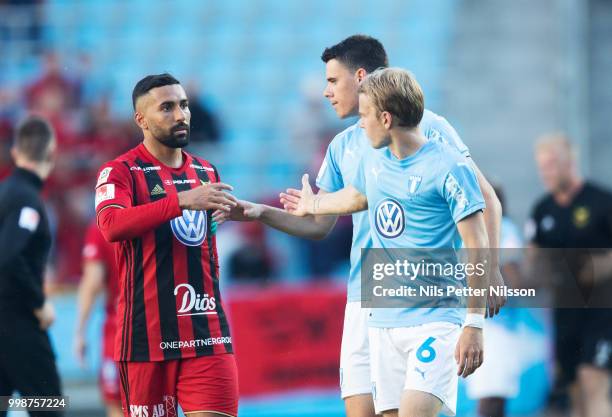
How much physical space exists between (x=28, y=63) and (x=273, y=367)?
6.65 metres

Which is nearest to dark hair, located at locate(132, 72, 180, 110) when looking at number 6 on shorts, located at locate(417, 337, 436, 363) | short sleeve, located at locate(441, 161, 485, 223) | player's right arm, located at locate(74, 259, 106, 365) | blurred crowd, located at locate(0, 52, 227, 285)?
short sleeve, located at locate(441, 161, 485, 223)

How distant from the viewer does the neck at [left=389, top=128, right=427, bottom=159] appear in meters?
5.50

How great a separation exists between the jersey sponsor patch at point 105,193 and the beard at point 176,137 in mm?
385

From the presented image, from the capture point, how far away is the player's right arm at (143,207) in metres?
5.51

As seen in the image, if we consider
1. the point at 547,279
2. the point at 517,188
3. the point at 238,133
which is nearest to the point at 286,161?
the point at 238,133

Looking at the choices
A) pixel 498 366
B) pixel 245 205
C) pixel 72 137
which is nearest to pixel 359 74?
pixel 245 205

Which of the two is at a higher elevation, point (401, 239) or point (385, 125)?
point (385, 125)

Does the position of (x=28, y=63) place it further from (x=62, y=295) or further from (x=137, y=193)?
(x=137, y=193)

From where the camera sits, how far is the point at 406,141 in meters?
5.51

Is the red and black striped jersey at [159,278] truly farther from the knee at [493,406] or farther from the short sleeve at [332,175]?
the knee at [493,406]

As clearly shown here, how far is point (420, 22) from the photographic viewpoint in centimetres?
1557

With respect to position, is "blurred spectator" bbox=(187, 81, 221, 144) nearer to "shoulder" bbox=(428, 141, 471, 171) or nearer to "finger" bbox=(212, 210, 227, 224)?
"finger" bbox=(212, 210, 227, 224)

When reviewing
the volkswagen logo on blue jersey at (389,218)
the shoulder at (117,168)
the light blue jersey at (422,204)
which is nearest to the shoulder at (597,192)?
the light blue jersey at (422,204)

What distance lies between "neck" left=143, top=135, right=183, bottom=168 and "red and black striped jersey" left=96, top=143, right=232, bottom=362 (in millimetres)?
89
